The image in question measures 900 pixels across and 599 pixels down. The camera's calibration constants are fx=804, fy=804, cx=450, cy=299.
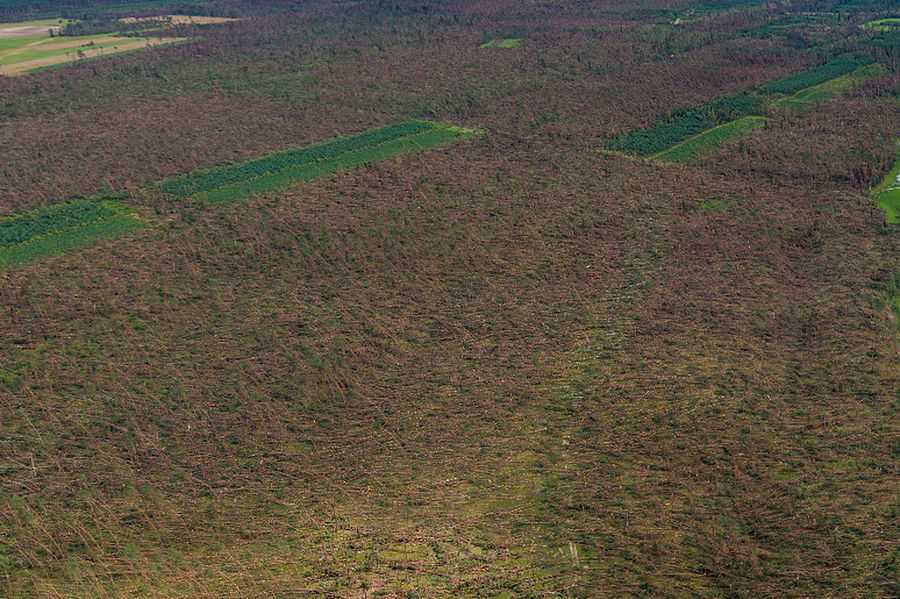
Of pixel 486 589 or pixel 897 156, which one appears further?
pixel 897 156

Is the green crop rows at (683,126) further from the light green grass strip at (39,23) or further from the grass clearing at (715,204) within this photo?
the light green grass strip at (39,23)

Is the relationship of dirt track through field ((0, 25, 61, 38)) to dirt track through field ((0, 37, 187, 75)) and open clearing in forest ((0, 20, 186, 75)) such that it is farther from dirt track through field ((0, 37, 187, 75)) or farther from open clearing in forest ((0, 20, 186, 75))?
dirt track through field ((0, 37, 187, 75))

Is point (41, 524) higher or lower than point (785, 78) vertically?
lower

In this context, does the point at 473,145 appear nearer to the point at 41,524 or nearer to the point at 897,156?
the point at 897,156

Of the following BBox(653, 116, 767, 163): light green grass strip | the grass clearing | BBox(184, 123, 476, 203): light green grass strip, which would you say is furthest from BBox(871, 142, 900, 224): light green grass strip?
BBox(184, 123, 476, 203): light green grass strip

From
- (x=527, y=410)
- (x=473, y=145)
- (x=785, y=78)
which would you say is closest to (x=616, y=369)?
(x=527, y=410)

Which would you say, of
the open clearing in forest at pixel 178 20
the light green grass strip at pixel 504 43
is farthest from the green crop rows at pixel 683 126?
the open clearing in forest at pixel 178 20
